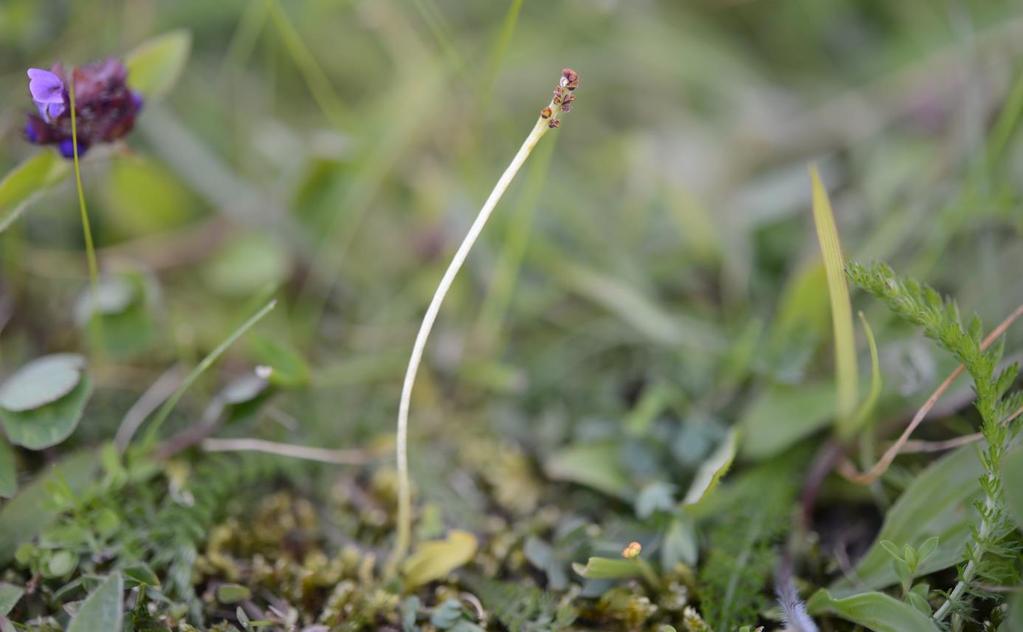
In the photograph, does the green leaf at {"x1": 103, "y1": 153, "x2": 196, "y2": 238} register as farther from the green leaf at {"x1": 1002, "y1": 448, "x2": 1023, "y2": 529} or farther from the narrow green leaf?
the green leaf at {"x1": 1002, "y1": 448, "x2": 1023, "y2": 529}

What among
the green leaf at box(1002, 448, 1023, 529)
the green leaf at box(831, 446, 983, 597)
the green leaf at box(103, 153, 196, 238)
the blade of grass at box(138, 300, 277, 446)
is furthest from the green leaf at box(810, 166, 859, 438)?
the green leaf at box(103, 153, 196, 238)

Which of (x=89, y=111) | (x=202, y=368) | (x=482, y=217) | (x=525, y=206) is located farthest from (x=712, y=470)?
(x=89, y=111)

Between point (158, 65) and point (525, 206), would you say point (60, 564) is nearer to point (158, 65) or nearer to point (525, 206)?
point (158, 65)

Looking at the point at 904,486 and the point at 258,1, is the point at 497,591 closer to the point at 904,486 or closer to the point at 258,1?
the point at 904,486

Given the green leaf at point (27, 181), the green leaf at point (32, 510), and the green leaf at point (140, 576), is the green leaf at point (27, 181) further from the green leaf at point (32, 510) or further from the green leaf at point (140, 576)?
the green leaf at point (140, 576)

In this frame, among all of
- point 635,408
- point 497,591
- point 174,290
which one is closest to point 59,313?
point 174,290

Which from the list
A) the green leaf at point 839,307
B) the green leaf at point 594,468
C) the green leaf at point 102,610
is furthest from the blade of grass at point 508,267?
the green leaf at point 102,610
